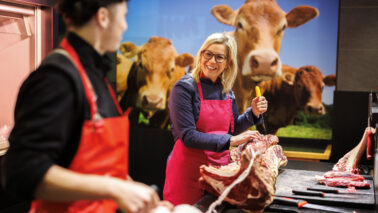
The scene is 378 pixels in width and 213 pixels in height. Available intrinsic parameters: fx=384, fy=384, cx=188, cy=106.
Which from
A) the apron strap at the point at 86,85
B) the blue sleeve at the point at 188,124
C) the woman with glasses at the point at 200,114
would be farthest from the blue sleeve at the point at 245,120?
the apron strap at the point at 86,85

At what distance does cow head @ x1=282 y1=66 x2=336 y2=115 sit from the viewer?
490 cm

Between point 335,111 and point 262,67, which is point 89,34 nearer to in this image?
point 335,111

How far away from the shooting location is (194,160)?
8.99 ft

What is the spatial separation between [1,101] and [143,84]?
216 centimetres

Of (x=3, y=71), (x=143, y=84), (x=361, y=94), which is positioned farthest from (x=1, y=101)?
(x=361, y=94)

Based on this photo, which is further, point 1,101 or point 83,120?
point 1,101

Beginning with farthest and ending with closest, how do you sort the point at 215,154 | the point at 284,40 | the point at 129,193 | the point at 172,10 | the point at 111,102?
the point at 172,10 < the point at 284,40 < the point at 215,154 < the point at 111,102 < the point at 129,193

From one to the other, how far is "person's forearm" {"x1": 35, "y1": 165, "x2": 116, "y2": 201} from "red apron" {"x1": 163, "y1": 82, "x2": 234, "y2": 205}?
171 centimetres

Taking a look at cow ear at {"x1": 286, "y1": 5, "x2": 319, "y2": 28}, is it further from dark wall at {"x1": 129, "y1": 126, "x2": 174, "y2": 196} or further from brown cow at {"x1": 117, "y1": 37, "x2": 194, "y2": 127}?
dark wall at {"x1": 129, "y1": 126, "x2": 174, "y2": 196}

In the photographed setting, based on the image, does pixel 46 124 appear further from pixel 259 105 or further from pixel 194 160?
pixel 259 105

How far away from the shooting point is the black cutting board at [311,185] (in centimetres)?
211

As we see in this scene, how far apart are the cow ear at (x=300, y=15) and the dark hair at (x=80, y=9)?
13.8 ft

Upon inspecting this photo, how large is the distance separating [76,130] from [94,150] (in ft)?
0.27

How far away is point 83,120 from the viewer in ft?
3.71
